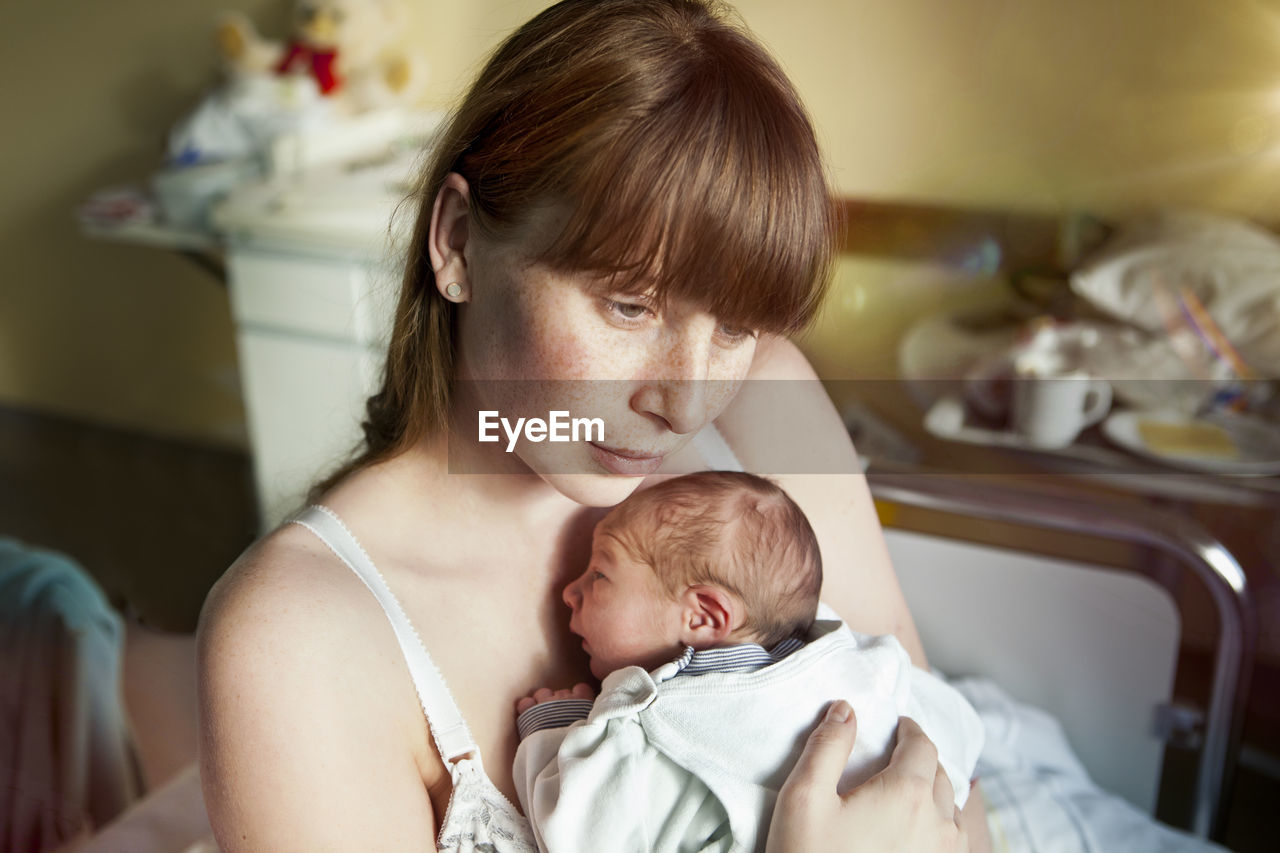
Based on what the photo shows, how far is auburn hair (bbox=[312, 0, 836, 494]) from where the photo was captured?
0.45m

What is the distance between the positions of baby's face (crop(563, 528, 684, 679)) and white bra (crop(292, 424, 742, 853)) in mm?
89

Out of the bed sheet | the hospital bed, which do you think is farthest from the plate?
the bed sheet

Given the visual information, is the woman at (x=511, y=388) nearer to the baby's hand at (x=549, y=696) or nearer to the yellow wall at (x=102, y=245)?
the baby's hand at (x=549, y=696)

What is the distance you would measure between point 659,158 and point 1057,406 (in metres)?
0.79

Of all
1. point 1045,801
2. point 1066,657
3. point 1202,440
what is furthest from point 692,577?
point 1202,440

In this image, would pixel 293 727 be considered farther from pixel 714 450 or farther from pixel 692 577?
pixel 714 450

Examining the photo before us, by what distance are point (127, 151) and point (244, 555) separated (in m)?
1.88

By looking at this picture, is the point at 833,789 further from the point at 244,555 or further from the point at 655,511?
the point at 244,555

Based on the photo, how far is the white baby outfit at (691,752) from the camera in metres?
0.48

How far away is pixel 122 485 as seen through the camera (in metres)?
2.11

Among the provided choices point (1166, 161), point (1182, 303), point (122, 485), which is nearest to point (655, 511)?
point (1182, 303)

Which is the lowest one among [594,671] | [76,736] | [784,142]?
[76,736]

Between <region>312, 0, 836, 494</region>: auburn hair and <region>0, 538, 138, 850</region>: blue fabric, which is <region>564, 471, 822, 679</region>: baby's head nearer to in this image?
<region>312, 0, 836, 494</region>: auburn hair

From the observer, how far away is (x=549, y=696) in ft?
1.88
